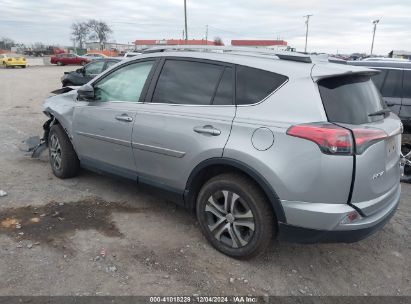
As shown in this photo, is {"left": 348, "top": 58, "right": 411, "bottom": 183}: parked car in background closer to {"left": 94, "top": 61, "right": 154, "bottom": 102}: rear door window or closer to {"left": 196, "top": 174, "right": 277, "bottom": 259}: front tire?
{"left": 196, "top": 174, "right": 277, "bottom": 259}: front tire

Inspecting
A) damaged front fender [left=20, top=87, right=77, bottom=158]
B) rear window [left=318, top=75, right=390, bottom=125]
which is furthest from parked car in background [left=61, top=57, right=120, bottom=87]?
rear window [left=318, top=75, right=390, bottom=125]

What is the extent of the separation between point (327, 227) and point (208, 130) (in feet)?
4.02

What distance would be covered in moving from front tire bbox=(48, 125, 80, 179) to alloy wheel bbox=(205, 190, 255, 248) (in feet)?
7.91

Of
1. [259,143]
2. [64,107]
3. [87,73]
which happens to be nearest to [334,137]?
[259,143]

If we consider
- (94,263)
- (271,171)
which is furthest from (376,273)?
(94,263)

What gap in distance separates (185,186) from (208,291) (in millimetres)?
1000

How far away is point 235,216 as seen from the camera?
322cm

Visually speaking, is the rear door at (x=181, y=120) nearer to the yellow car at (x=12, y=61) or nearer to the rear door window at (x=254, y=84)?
the rear door window at (x=254, y=84)

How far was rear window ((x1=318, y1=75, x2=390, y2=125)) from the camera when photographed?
2830 mm

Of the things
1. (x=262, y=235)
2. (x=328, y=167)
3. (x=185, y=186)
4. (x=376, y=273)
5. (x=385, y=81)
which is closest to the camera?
(x=328, y=167)

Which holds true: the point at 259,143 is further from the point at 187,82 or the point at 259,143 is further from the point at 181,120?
the point at 187,82

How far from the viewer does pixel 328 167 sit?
8.78 ft

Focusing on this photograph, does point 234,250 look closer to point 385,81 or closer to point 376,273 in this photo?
point 376,273

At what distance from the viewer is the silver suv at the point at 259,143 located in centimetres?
275
